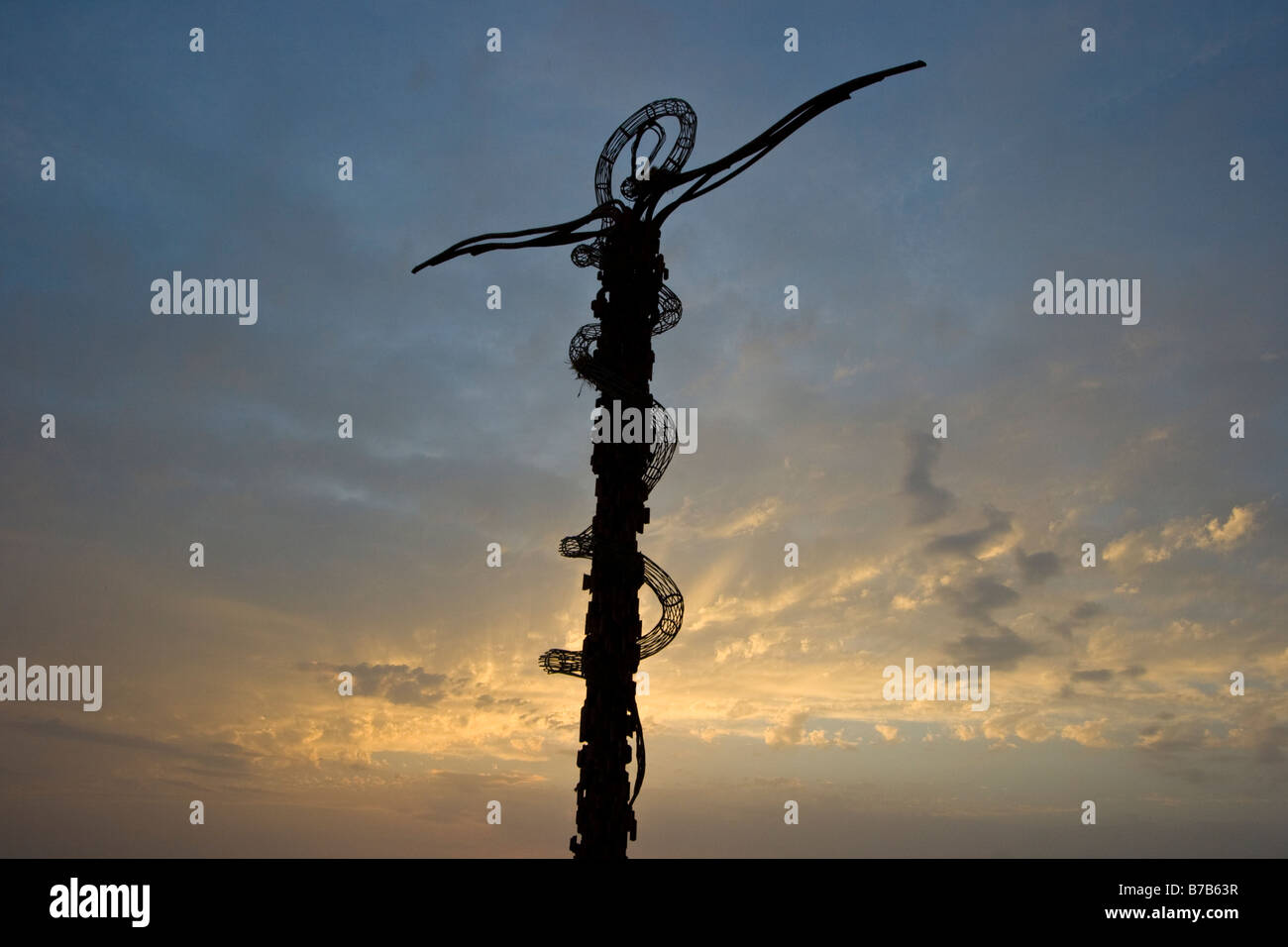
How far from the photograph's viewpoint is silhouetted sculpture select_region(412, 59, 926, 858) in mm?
35156

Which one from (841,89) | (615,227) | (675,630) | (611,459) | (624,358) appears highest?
(841,89)

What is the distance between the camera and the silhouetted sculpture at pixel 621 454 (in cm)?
3516

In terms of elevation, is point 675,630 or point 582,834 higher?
point 675,630

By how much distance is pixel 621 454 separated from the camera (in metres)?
37.8
